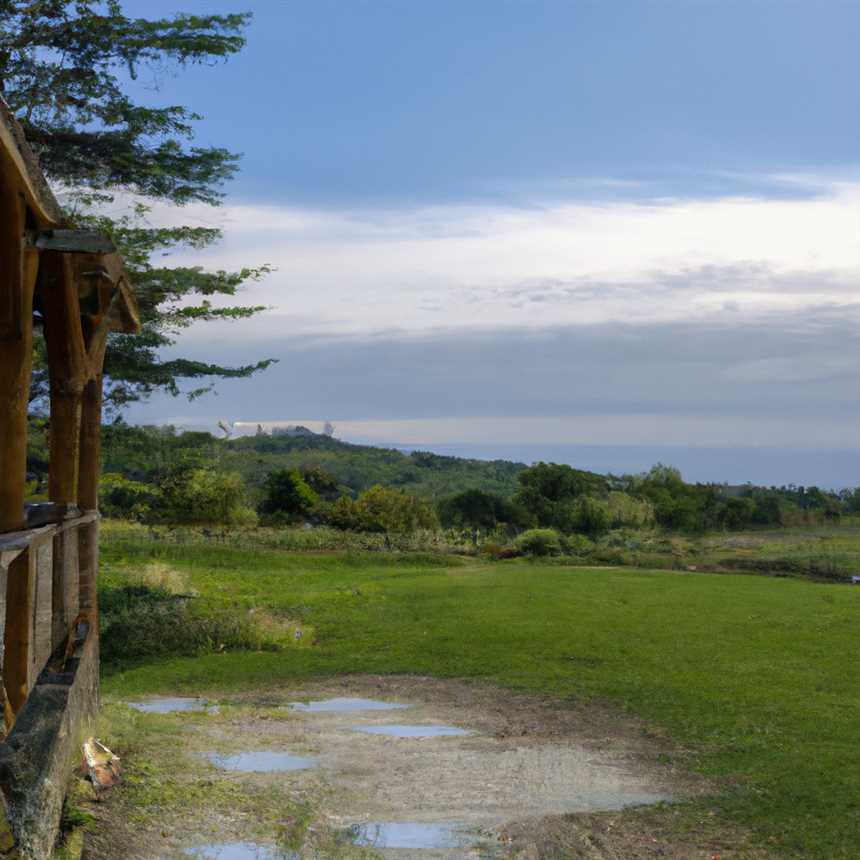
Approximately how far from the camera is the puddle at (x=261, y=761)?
766cm

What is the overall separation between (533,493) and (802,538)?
34.5ft

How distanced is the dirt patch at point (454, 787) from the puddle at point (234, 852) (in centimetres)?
6

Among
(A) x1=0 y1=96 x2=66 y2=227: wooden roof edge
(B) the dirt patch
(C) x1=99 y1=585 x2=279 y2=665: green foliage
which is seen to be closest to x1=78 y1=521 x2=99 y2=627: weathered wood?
(B) the dirt patch

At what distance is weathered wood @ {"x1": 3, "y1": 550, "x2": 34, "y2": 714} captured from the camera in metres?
6.23

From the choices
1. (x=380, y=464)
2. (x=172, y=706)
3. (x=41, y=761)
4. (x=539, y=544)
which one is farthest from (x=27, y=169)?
(x=380, y=464)

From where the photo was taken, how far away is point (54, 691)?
567 centimetres

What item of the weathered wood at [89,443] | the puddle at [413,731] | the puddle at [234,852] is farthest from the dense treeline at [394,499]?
the puddle at [234,852]

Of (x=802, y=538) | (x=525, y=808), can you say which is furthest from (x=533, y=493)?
(x=525, y=808)

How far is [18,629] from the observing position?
6.32 metres

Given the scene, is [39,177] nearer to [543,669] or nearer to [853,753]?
[853,753]

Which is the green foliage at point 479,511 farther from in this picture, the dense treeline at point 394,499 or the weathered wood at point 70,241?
the weathered wood at point 70,241

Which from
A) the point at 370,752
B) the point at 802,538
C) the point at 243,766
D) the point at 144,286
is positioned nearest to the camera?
the point at 243,766

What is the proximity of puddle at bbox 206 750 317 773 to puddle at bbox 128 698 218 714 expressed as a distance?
6.65ft

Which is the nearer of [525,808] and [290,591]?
[525,808]
